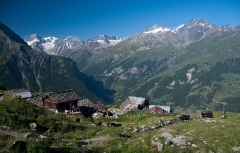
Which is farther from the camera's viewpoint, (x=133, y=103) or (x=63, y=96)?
(x=133, y=103)

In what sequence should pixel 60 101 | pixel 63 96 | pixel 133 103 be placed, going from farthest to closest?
1. pixel 133 103
2. pixel 63 96
3. pixel 60 101

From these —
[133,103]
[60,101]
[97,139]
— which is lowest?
[133,103]

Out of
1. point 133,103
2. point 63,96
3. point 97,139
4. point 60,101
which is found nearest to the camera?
point 97,139

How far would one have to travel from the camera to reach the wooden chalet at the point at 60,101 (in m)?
57.5

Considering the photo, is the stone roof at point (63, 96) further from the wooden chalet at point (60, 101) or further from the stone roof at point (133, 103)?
the stone roof at point (133, 103)

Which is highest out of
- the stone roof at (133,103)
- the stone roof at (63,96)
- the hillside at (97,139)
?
the stone roof at (63,96)

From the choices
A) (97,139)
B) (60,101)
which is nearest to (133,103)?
(60,101)

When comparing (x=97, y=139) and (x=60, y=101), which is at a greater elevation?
(x=60, y=101)

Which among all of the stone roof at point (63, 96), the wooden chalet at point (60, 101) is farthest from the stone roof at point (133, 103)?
the wooden chalet at point (60, 101)

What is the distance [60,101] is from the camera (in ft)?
189

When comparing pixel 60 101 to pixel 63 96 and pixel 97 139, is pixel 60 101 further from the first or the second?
pixel 97 139

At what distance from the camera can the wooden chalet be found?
57.5 meters

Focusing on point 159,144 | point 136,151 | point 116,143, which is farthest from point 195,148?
point 116,143

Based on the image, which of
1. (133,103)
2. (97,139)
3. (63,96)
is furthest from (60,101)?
(133,103)
